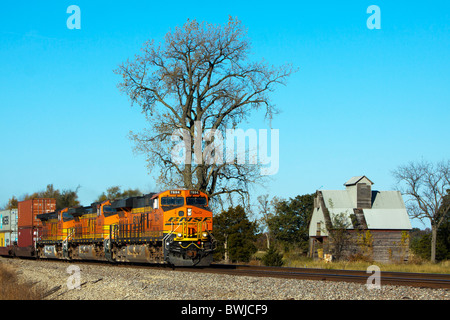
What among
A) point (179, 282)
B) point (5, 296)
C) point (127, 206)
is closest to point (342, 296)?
point (179, 282)

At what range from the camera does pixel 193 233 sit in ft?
82.3

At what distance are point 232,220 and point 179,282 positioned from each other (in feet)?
68.9

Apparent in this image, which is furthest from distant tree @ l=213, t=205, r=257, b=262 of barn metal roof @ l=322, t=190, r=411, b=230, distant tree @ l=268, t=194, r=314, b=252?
distant tree @ l=268, t=194, r=314, b=252

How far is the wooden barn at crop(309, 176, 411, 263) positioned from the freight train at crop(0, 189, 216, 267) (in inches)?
887

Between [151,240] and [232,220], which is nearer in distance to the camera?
[151,240]

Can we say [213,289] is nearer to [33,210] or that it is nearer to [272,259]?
[272,259]

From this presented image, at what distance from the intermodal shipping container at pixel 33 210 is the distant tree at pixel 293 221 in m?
33.8

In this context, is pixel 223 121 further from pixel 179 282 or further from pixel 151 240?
→ pixel 179 282

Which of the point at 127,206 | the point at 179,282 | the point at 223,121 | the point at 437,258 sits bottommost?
the point at 437,258

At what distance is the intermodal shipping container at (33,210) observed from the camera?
43594 millimetres

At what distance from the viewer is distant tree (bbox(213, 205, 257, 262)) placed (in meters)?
37.1

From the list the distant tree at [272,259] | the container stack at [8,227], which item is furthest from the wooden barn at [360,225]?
the container stack at [8,227]

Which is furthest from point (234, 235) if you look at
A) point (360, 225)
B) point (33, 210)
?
point (33, 210)

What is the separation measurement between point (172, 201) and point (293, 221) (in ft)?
158
